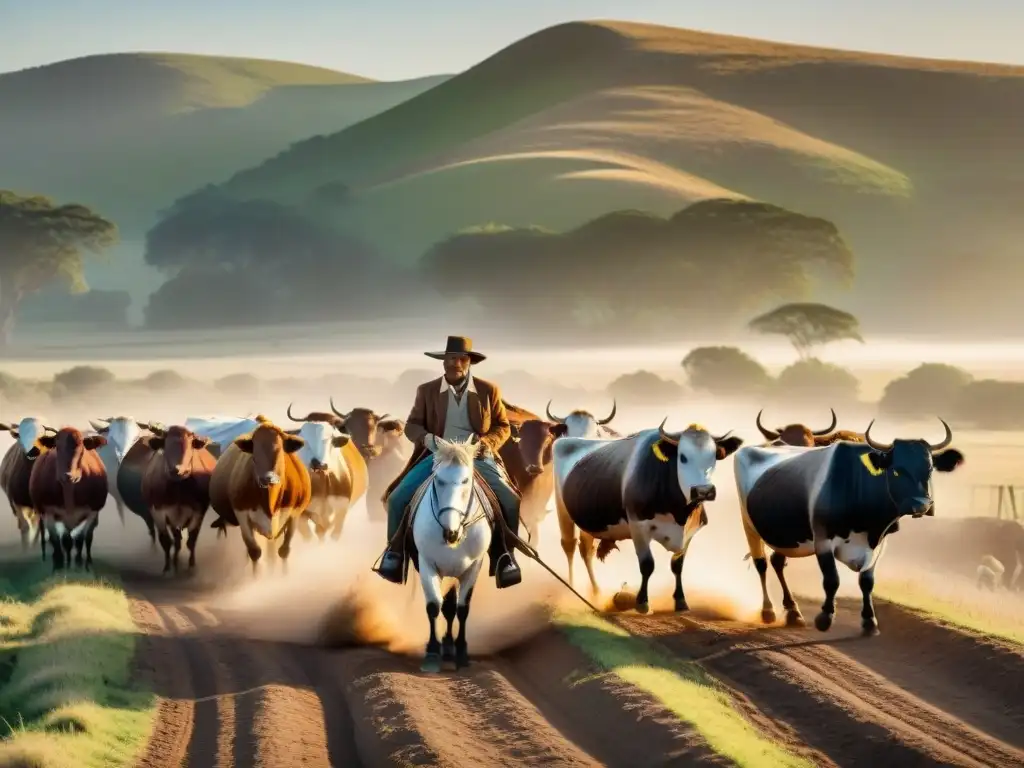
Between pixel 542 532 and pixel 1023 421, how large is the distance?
4487 centimetres

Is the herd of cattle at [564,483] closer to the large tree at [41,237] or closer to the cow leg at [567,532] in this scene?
the cow leg at [567,532]

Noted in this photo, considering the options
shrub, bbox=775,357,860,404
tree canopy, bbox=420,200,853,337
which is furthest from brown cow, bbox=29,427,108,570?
tree canopy, bbox=420,200,853,337

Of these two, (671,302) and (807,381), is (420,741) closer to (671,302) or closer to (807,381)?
(807,381)

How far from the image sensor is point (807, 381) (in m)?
75.3

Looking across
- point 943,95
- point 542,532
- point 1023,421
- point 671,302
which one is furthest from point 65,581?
point 943,95

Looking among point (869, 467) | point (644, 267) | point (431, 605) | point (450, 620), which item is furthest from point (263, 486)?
point (644, 267)

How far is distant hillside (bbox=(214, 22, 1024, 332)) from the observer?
133375 millimetres

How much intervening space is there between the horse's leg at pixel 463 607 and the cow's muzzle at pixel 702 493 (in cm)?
299

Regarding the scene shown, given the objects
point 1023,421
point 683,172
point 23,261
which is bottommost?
point 1023,421

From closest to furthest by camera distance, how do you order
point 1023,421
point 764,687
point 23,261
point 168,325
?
point 764,687, point 1023,421, point 23,261, point 168,325

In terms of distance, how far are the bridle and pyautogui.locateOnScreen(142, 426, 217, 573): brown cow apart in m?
9.58

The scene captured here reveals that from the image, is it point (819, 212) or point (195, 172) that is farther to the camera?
point (195, 172)

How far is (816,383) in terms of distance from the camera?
75625 millimetres

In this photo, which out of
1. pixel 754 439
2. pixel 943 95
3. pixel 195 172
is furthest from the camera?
pixel 195 172
